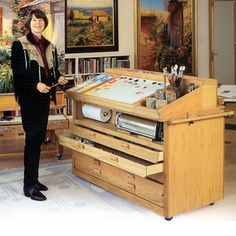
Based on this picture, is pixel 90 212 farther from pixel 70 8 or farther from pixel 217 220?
pixel 70 8

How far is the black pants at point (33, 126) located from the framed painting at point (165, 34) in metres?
4.57

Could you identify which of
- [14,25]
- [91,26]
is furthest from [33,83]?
[91,26]

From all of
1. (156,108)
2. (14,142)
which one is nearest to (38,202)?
(156,108)

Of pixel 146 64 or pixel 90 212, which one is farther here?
pixel 146 64

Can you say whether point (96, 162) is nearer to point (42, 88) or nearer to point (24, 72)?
point (42, 88)

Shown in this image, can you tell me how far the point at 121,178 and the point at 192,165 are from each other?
26.7 inches

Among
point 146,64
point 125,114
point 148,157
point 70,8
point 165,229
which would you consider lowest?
point 165,229

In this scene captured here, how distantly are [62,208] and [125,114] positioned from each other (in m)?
0.93

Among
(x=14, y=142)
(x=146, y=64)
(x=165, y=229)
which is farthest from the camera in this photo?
(x=146, y=64)

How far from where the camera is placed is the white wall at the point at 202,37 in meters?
9.09

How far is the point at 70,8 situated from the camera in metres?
7.52

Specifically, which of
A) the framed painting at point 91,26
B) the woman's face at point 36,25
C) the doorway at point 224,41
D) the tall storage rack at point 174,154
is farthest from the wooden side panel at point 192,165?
the doorway at point 224,41

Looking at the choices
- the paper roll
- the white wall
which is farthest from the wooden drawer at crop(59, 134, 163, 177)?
the white wall

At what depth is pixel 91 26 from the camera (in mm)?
7750
